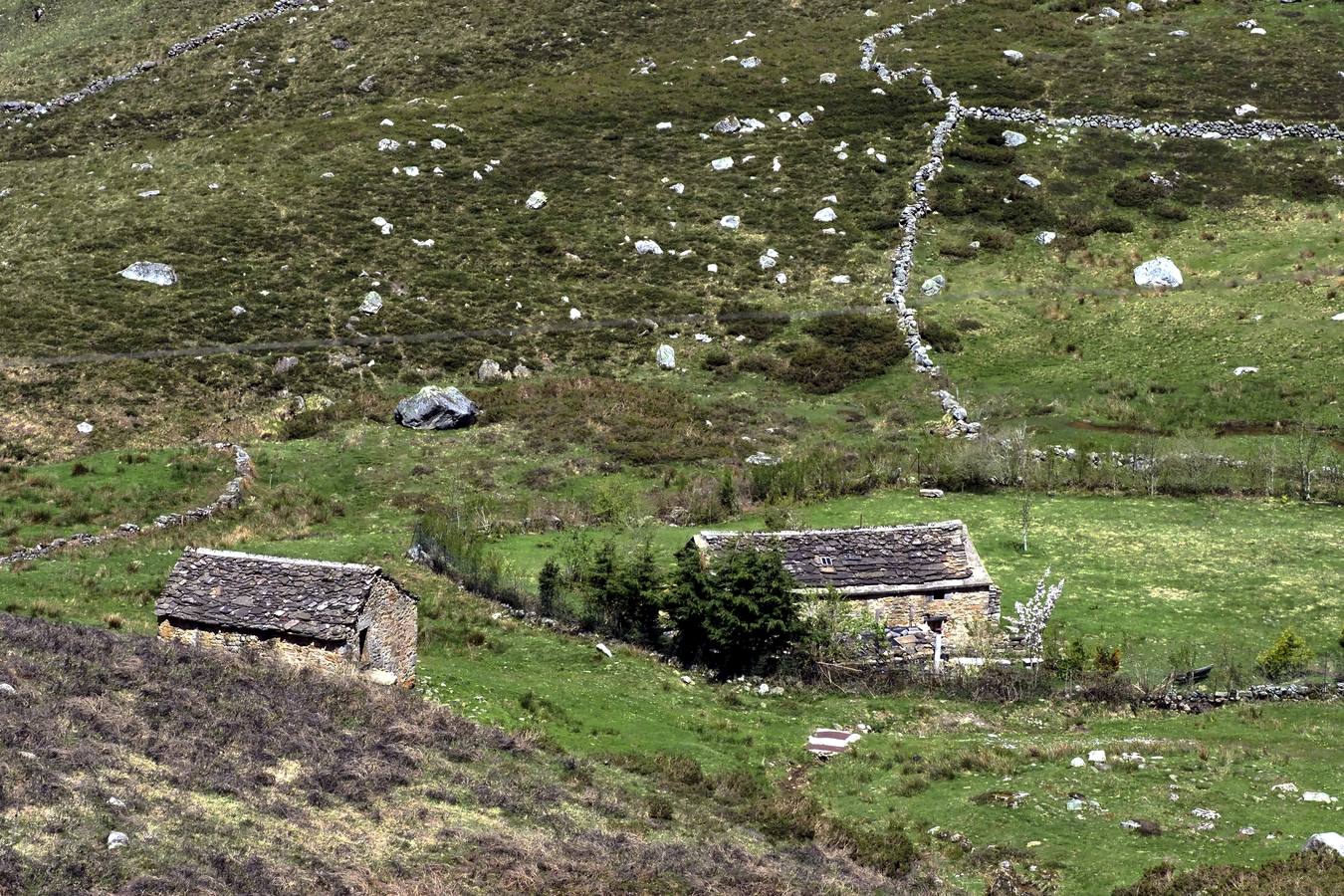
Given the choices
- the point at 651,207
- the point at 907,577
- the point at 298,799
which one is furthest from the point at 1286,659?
the point at 651,207

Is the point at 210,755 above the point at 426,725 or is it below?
above

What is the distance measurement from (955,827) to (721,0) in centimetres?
9123

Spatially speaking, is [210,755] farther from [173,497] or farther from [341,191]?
[341,191]

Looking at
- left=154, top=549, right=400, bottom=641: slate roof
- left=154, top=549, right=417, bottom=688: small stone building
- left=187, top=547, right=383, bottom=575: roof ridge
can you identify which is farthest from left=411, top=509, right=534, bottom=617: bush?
left=187, top=547, right=383, bottom=575: roof ridge

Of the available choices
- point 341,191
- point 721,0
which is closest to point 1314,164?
point 721,0

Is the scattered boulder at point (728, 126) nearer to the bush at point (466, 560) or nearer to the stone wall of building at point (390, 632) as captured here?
the bush at point (466, 560)

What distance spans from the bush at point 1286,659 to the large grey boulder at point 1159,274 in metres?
40.6

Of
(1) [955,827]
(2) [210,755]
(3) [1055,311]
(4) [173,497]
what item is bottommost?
(3) [1055,311]

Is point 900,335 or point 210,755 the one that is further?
point 900,335

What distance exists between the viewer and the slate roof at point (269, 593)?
Answer: 35.7 m

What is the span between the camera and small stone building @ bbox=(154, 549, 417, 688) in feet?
117

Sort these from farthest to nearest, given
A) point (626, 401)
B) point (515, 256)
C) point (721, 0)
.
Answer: point (721, 0) → point (515, 256) → point (626, 401)

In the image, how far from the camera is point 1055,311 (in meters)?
75.2

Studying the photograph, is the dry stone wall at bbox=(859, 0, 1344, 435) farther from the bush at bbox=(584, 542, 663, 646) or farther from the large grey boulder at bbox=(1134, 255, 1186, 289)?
the bush at bbox=(584, 542, 663, 646)
